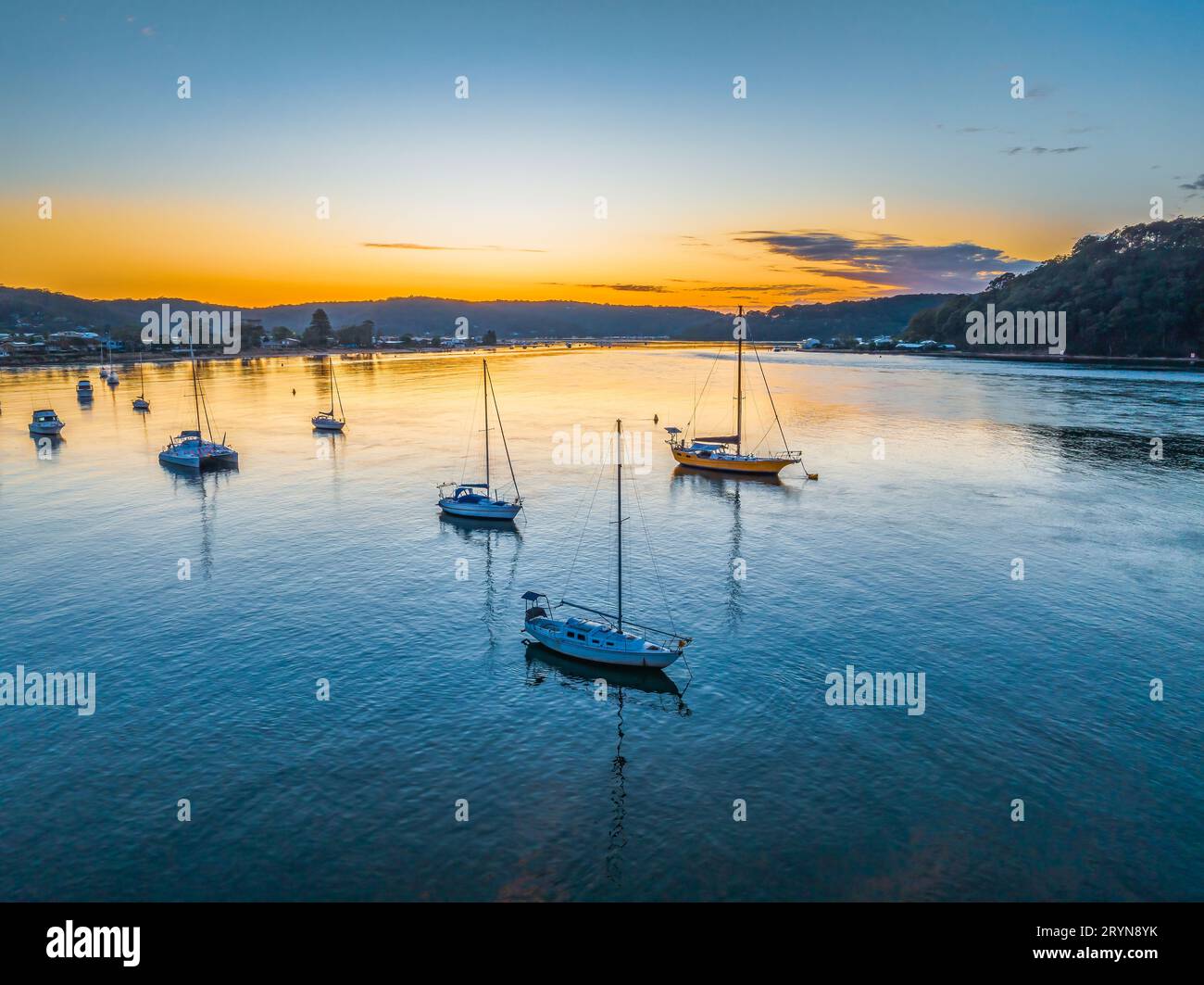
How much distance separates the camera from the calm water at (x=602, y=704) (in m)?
28.5

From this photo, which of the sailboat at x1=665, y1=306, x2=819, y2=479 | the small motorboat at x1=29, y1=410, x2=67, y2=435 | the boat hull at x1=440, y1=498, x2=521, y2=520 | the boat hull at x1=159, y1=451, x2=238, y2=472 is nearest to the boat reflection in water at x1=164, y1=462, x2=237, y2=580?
the boat hull at x1=159, y1=451, x2=238, y2=472

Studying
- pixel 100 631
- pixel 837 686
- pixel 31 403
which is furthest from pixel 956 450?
pixel 31 403

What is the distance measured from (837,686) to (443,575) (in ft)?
105

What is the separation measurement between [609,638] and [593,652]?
4.24ft

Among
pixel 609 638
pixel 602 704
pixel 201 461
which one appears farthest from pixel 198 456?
pixel 602 704

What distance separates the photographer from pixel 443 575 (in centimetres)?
6047

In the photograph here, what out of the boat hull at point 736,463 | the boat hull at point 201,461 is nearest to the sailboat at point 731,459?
the boat hull at point 736,463

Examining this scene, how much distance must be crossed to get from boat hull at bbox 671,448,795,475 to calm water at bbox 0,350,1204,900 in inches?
401

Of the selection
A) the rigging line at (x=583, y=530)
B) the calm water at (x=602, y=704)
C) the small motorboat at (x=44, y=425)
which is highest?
the small motorboat at (x=44, y=425)

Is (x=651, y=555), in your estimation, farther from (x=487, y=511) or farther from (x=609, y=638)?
(x=609, y=638)

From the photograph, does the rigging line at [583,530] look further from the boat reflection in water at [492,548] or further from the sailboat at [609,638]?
the sailboat at [609,638]

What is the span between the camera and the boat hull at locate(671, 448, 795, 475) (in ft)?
315
